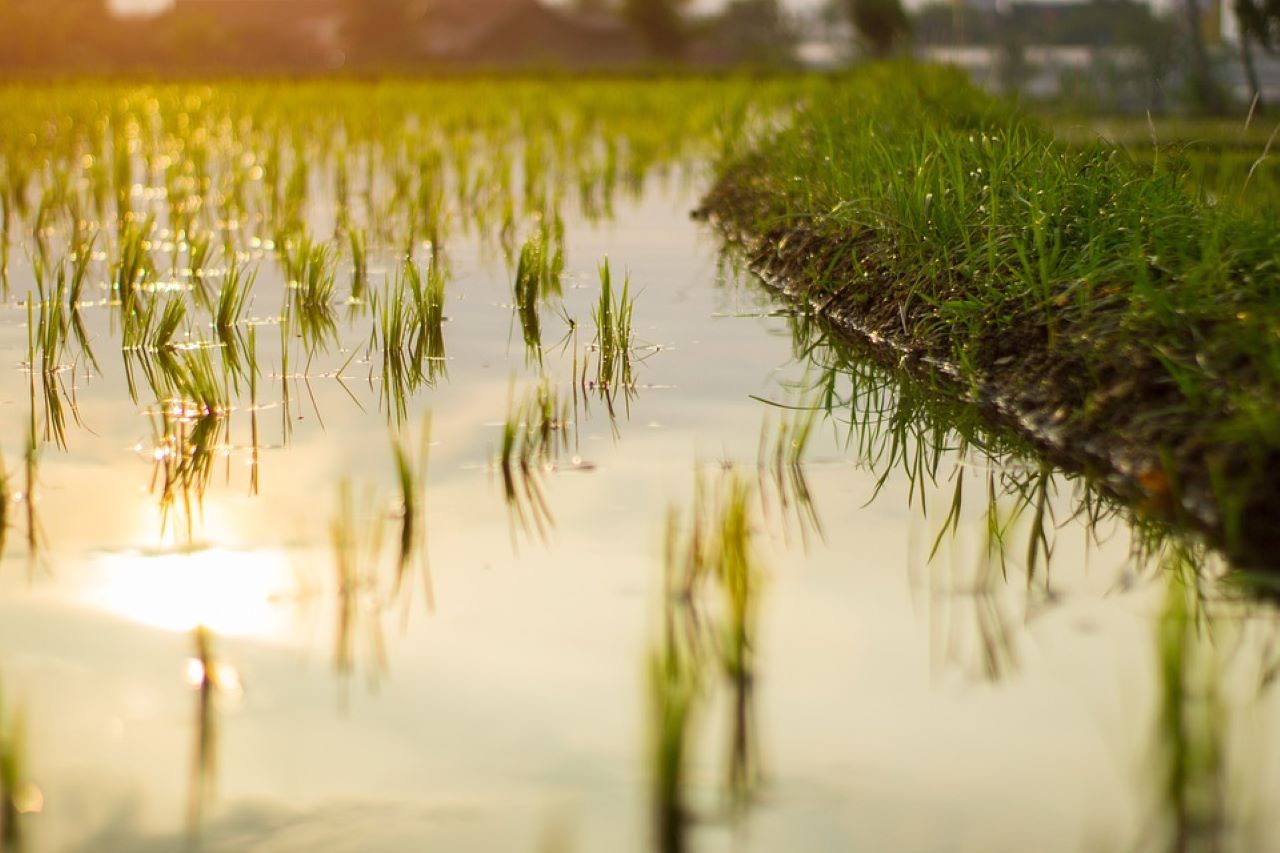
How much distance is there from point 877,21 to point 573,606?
84.7ft

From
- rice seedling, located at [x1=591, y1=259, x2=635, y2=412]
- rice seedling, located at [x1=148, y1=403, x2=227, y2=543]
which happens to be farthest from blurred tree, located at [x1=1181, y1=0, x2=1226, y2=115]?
rice seedling, located at [x1=148, y1=403, x2=227, y2=543]

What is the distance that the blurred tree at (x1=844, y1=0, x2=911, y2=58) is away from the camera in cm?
2639

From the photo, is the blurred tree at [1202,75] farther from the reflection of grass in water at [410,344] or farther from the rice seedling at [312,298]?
the reflection of grass in water at [410,344]

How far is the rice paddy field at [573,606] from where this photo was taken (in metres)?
1.61

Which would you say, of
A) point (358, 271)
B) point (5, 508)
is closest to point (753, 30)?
point (358, 271)

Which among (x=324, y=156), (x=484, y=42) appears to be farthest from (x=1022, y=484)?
(x=484, y=42)

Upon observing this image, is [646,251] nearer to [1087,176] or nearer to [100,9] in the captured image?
[1087,176]

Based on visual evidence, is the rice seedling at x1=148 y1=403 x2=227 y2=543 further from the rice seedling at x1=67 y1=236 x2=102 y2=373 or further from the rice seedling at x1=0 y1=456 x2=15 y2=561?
the rice seedling at x1=67 y1=236 x2=102 y2=373

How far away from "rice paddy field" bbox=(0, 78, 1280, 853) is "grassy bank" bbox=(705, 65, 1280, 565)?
11cm

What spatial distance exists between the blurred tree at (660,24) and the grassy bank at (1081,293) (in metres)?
29.8

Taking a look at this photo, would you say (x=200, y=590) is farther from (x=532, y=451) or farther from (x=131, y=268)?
(x=131, y=268)

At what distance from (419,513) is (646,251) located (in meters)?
3.35

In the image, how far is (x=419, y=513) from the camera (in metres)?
2.52

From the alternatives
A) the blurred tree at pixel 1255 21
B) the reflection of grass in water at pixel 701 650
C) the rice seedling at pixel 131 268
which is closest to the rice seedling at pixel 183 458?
the reflection of grass in water at pixel 701 650
